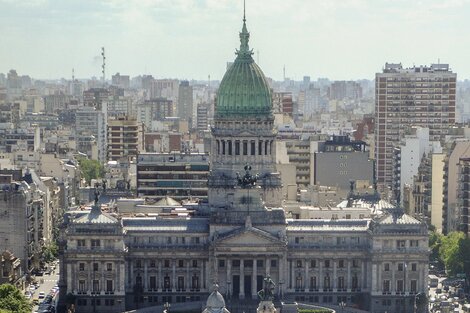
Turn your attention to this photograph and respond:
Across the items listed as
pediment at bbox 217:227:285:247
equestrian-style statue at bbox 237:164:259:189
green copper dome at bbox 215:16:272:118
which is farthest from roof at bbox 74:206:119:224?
green copper dome at bbox 215:16:272:118

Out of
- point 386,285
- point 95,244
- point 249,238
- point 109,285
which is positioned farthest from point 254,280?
point 95,244

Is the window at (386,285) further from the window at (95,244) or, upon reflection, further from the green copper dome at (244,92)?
the window at (95,244)

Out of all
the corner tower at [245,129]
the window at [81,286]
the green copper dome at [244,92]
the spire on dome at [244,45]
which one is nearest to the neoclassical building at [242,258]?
the window at [81,286]

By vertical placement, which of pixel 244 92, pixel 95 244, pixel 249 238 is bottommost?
pixel 95 244

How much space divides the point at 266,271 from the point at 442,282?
30.4m

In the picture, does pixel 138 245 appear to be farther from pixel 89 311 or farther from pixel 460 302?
pixel 460 302

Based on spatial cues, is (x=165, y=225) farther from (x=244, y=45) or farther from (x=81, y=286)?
(x=244, y=45)

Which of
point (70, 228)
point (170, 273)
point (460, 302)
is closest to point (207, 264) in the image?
point (170, 273)

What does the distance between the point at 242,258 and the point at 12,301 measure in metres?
30.2

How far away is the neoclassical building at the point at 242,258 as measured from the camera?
576ft

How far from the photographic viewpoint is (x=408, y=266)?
6978 inches

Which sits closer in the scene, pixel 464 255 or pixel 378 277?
pixel 378 277

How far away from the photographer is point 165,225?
179m

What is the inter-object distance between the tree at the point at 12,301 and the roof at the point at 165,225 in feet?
63.7
